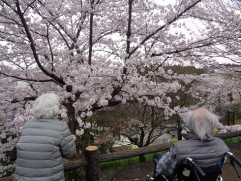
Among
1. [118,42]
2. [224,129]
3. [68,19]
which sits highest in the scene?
[68,19]

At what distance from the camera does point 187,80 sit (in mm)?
4539

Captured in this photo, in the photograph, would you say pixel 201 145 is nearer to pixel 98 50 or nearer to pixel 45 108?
pixel 45 108

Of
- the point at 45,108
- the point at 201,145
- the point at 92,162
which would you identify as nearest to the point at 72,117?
the point at 92,162

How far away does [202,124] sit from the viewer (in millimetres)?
1519

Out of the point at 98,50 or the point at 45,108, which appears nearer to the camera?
the point at 45,108

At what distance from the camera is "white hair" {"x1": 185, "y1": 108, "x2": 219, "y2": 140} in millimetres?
1508

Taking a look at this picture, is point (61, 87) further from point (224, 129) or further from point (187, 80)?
point (224, 129)

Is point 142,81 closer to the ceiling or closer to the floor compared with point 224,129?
closer to the ceiling

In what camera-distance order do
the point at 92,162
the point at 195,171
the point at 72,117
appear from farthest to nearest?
the point at 72,117, the point at 92,162, the point at 195,171

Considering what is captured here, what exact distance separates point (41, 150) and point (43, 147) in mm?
27

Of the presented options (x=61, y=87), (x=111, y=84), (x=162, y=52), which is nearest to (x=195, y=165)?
(x=111, y=84)

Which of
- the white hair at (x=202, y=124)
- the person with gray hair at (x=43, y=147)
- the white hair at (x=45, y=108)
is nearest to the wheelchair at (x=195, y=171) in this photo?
the white hair at (x=202, y=124)

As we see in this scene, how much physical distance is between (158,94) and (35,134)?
2800mm

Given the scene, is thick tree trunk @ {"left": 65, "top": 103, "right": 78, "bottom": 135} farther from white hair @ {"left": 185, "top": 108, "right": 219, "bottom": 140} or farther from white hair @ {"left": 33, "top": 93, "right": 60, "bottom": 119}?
white hair @ {"left": 185, "top": 108, "right": 219, "bottom": 140}
